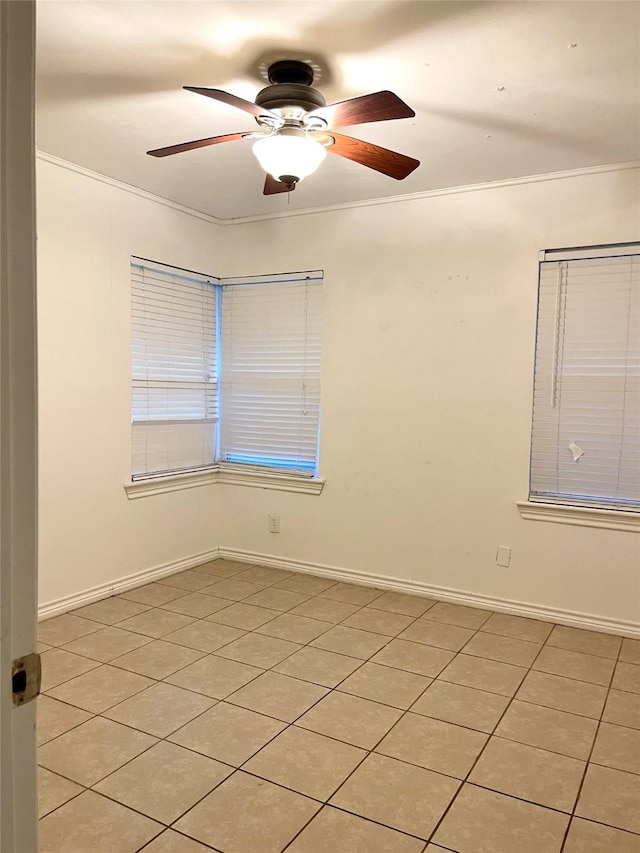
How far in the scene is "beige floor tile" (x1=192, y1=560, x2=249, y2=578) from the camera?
4.19 m

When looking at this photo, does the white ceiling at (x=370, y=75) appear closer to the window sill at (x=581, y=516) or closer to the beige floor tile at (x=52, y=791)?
the window sill at (x=581, y=516)

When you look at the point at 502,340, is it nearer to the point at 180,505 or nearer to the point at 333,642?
the point at 333,642

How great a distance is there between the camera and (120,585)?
377 cm

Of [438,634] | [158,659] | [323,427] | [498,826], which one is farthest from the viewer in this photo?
[323,427]

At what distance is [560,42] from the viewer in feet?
6.79

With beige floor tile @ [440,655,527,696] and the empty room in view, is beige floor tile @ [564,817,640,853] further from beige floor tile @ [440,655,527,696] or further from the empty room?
beige floor tile @ [440,655,527,696]

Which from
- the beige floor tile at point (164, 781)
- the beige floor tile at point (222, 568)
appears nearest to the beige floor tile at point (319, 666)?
the beige floor tile at point (164, 781)

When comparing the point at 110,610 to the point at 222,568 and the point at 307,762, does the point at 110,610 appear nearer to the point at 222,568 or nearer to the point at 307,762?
the point at 222,568

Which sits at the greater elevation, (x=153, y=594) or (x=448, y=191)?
(x=448, y=191)

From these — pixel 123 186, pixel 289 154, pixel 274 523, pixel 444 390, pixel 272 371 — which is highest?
pixel 123 186

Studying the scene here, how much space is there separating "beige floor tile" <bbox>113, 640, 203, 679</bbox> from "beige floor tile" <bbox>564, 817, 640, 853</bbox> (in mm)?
1680

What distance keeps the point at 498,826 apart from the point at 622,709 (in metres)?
0.98

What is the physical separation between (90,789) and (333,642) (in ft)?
4.61

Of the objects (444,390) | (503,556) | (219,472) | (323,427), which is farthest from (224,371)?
(503,556)
